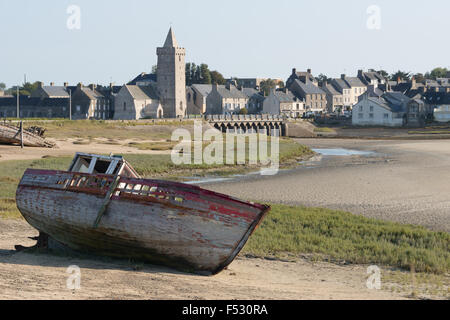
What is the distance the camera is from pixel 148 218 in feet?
50.7

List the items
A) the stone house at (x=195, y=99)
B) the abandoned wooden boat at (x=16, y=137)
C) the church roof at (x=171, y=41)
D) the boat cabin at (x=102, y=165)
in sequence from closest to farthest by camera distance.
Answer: the boat cabin at (x=102, y=165) < the abandoned wooden boat at (x=16, y=137) < the church roof at (x=171, y=41) < the stone house at (x=195, y=99)

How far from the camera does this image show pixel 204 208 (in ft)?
49.8

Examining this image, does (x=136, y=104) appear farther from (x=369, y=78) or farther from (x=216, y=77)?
(x=369, y=78)

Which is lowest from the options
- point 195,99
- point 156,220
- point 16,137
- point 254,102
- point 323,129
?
point 156,220

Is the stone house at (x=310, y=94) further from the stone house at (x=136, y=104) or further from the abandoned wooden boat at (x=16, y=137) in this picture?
the abandoned wooden boat at (x=16, y=137)

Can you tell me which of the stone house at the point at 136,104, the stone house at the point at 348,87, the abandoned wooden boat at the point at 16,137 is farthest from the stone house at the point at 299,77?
the abandoned wooden boat at the point at 16,137

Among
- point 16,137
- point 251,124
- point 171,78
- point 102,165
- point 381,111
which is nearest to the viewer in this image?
point 102,165

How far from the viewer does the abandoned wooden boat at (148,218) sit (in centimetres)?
1527

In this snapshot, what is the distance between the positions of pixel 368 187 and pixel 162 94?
8762 centimetres

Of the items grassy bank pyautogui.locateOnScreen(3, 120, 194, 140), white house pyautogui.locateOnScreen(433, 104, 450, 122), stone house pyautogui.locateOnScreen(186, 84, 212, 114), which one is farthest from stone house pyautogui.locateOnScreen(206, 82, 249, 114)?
white house pyautogui.locateOnScreen(433, 104, 450, 122)

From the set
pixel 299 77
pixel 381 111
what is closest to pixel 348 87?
pixel 299 77

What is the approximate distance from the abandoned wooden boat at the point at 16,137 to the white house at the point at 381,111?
2839 inches

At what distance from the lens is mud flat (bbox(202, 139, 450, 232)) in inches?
1083

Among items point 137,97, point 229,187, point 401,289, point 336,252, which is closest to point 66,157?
point 229,187
